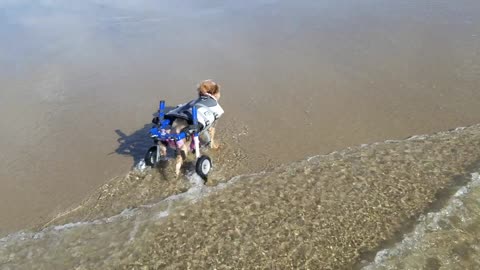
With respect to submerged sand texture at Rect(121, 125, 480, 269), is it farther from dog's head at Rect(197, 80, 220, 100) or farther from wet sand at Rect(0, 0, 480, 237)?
dog's head at Rect(197, 80, 220, 100)

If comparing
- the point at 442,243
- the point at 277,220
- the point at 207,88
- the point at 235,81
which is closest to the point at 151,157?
the point at 207,88

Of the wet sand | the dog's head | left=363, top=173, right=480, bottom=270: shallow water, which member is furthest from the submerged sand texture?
the dog's head

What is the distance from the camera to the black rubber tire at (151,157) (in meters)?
6.52

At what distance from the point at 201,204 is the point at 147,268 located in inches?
48.2

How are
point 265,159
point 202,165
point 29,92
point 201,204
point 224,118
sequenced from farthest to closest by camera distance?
point 29,92, point 224,118, point 265,159, point 202,165, point 201,204

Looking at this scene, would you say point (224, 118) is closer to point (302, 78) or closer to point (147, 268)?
point (302, 78)

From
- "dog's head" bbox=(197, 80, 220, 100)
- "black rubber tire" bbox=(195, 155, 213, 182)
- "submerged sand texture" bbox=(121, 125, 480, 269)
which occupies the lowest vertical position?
"submerged sand texture" bbox=(121, 125, 480, 269)

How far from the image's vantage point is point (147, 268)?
4.60m

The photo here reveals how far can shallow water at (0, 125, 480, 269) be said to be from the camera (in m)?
4.70

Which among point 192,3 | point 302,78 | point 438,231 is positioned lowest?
point 438,231

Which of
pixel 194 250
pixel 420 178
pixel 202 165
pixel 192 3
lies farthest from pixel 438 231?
pixel 192 3

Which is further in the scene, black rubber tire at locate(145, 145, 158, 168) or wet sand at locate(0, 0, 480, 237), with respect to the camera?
wet sand at locate(0, 0, 480, 237)

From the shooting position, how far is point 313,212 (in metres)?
5.28

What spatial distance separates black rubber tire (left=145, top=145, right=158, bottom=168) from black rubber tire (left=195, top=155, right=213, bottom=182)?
0.74 meters
